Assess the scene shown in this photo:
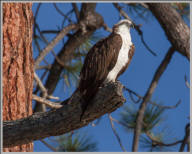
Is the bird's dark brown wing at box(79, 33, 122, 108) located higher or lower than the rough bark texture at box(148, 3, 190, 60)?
lower

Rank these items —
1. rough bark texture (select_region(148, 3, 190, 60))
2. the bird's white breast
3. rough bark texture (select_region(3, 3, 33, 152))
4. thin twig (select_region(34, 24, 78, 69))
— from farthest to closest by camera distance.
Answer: thin twig (select_region(34, 24, 78, 69)), rough bark texture (select_region(148, 3, 190, 60)), rough bark texture (select_region(3, 3, 33, 152)), the bird's white breast

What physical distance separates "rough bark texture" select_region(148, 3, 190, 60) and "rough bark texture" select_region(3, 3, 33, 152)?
4.70 ft

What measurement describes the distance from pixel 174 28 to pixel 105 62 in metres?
1.56

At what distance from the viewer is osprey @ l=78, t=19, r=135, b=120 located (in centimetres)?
237

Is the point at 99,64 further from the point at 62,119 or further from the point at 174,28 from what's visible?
the point at 174,28

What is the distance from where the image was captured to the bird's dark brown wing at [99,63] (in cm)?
236

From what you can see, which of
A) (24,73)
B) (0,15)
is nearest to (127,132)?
(24,73)

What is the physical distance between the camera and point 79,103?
2.18 metres

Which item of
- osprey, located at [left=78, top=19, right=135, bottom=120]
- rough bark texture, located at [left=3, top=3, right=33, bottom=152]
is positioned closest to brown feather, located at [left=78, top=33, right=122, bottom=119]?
osprey, located at [left=78, top=19, right=135, bottom=120]

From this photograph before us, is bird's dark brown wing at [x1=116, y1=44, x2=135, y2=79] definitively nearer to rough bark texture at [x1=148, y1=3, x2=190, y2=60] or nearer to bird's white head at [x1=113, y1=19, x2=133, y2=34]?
bird's white head at [x1=113, y1=19, x2=133, y2=34]

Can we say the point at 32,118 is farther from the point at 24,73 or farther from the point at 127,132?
the point at 127,132

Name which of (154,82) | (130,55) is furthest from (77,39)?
(130,55)

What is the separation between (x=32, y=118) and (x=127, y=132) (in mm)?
2616

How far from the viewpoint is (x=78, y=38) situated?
4.84 m
